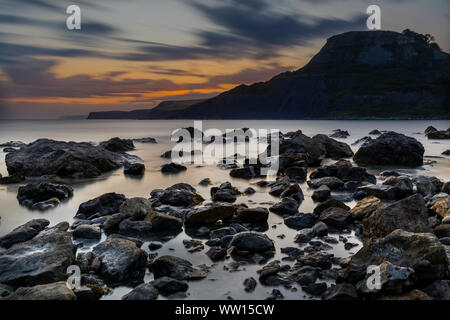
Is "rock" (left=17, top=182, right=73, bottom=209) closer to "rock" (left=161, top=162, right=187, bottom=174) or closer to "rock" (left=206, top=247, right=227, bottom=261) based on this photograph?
"rock" (left=161, top=162, right=187, bottom=174)

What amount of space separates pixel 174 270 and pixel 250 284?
145 centimetres

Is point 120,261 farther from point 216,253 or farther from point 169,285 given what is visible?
point 216,253

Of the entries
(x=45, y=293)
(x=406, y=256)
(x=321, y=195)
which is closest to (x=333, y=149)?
(x=321, y=195)

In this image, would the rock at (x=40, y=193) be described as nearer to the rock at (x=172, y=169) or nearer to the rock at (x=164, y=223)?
the rock at (x=164, y=223)

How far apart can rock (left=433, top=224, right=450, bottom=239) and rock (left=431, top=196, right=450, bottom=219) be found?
1.09 metres

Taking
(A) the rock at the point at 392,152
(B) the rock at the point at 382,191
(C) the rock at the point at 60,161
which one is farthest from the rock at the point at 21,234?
(A) the rock at the point at 392,152

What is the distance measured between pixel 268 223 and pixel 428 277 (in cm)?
468

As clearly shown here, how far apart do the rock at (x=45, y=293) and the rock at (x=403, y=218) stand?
21.2 ft

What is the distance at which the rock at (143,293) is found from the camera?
18.6ft

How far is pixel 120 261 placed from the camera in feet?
22.1

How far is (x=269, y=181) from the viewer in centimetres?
1625

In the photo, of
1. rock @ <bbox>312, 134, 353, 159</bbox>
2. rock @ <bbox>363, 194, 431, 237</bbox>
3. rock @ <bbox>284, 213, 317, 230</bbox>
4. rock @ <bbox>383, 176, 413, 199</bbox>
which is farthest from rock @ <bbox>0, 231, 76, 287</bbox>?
rock @ <bbox>312, 134, 353, 159</bbox>
